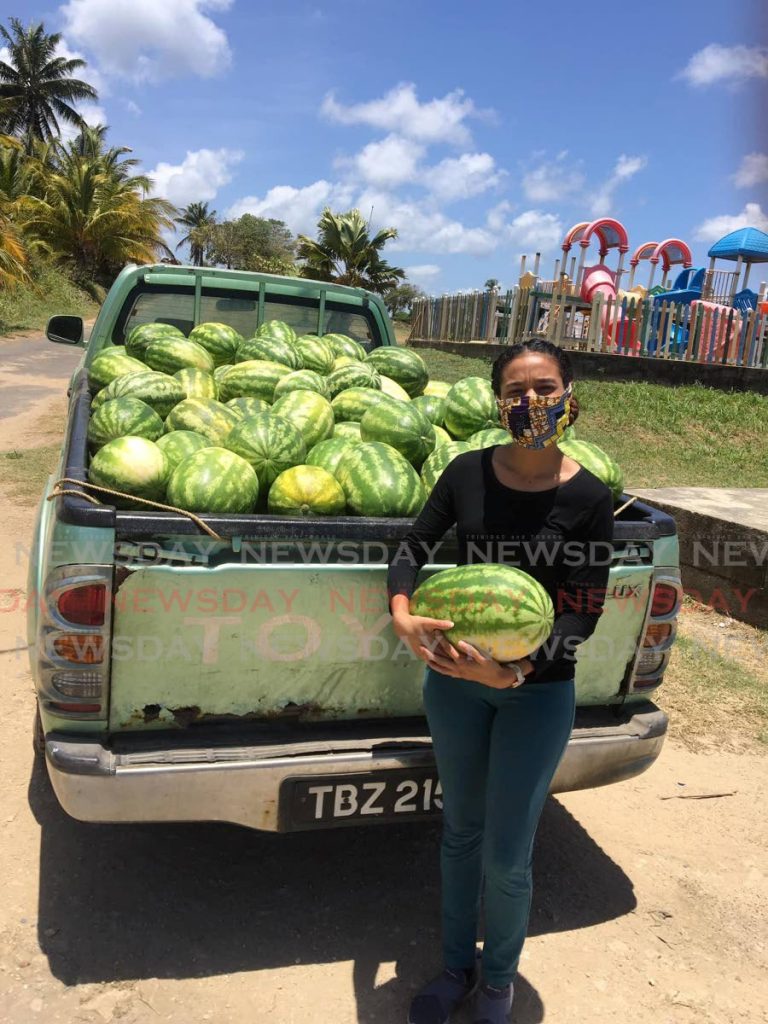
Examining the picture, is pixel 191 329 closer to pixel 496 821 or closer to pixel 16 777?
pixel 16 777

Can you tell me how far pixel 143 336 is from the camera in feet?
14.3

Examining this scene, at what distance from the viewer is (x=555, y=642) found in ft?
7.14

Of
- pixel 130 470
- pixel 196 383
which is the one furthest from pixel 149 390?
pixel 130 470

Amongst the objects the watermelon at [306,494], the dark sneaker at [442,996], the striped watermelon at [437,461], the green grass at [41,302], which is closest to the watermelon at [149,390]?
the watermelon at [306,494]

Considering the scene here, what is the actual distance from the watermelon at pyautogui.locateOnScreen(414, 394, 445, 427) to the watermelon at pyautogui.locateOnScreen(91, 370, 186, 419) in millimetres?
1181

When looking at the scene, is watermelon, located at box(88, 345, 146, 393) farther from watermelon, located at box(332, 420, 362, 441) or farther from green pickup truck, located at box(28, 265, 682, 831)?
green pickup truck, located at box(28, 265, 682, 831)

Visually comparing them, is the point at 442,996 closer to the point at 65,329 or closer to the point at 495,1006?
the point at 495,1006

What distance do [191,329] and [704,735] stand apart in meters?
3.91

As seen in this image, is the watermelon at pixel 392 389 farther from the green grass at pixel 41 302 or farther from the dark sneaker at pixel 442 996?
the green grass at pixel 41 302

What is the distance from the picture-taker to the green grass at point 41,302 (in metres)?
28.2

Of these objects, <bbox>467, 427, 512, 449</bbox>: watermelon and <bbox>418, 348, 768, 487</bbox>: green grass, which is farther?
<bbox>418, 348, 768, 487</bbox>: green grass

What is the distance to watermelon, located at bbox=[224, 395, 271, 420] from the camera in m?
3.65

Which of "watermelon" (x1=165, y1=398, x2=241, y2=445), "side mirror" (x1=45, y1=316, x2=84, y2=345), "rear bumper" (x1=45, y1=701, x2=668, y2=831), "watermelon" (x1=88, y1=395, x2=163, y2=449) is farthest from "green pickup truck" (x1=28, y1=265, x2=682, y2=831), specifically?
"side mirror" (x1=45, y1=316, x2=84, y2=345)

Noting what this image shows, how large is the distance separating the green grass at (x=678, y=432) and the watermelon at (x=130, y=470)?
694 cm
